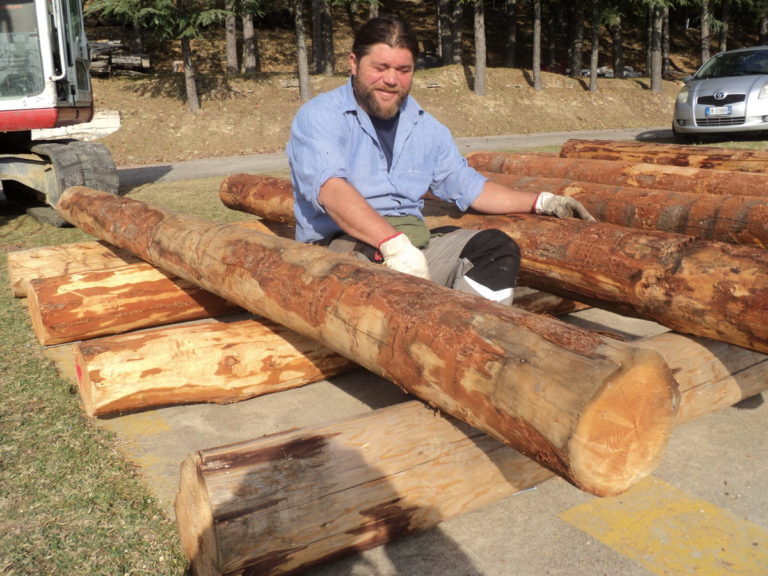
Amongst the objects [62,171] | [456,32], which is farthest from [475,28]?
[62,171]

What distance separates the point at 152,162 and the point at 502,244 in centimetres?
1480

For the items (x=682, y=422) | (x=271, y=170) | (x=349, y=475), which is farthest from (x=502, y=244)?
(x=271, y=170)

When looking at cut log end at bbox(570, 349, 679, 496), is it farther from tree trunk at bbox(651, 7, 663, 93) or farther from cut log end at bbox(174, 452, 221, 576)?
tree trunk at bbox(651, 7, 663, 93)

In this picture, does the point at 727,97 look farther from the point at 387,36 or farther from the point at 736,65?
the point at 387,36

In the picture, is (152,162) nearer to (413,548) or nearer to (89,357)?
(89,357)

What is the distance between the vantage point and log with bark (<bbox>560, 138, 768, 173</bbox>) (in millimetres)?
6367

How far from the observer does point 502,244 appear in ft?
11.4

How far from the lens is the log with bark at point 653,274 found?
287 centimetres

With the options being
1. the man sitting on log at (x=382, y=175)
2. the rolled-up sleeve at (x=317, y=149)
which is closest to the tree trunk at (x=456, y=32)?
the man sitting on log at (x=382, y=175)

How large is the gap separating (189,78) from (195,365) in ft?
56.4

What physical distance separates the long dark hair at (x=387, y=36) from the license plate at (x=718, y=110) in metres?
12.1

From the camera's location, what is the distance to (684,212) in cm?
455

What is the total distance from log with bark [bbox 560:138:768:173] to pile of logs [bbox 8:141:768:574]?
2.10 metres

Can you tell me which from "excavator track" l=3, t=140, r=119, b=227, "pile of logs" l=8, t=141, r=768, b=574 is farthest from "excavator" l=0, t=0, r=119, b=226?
"pile of logs" l=8, t=141, r=768, b=574
